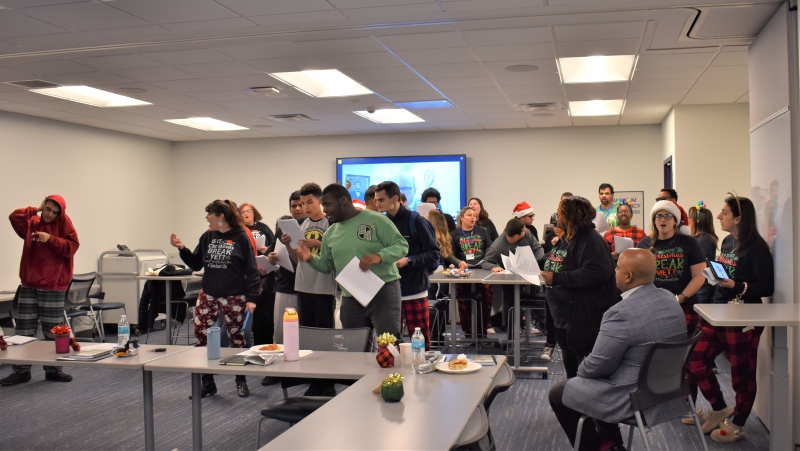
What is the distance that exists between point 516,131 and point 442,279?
5.45m

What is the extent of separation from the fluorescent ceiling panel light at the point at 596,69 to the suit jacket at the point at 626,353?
153 inches

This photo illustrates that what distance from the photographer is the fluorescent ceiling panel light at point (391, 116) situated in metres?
9.17

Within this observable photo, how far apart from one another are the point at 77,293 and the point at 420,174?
5.79 metres

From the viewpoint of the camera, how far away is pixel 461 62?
237 inches

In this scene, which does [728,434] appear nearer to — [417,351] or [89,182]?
[417,351]

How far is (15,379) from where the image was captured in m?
5.77

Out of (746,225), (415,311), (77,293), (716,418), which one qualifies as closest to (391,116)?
(77,293)

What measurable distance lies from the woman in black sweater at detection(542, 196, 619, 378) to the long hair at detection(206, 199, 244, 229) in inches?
95.9

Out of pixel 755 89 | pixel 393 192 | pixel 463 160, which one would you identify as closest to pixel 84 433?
pixel 393 192

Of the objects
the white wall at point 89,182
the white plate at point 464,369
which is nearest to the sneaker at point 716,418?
the white plate at point 464,369

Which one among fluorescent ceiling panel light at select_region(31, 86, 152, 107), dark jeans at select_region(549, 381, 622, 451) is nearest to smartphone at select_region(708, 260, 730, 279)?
dark jeans at select_region(549, 381, 622, 451)

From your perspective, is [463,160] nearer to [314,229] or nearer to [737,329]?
[314,229]

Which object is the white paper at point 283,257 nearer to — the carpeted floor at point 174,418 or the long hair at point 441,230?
the carpeted floor at point 174,418

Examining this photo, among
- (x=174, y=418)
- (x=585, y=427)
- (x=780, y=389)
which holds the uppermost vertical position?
(x=780, y=389)
